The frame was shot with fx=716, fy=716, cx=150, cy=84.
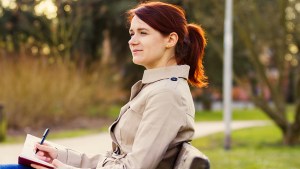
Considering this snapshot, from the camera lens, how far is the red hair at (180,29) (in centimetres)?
311

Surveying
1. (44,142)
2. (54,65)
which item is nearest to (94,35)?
(54,65)

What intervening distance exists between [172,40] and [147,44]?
11 centimetres

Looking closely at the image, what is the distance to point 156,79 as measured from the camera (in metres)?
3.16

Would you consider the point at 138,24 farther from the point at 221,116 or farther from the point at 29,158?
the point at 221,116

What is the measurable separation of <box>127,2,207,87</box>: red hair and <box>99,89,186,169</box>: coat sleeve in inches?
13.6

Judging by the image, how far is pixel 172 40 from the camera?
317 cm

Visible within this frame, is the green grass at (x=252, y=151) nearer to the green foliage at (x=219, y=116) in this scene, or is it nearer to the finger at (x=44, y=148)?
the green foliage at (x=219, y=116)

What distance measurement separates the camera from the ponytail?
327 centimetres

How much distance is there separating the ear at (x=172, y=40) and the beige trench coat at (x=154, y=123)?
0.10 meters

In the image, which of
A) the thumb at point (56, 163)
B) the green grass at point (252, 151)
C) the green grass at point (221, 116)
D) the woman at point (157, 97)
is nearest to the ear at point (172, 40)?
the woman at point (157, 97)

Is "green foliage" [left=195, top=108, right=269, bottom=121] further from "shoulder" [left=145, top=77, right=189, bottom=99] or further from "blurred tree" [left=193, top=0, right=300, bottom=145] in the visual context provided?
"shoulder" [left=145, top=77, right=189, bottom=99]

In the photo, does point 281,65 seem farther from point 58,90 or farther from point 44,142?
point 44,142

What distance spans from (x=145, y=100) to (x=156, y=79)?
0.16 m

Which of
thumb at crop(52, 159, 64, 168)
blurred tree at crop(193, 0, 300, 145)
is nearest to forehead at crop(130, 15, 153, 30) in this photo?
thumb at crop(52, 159, 64, 168)
